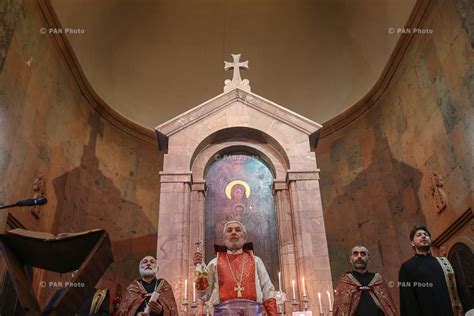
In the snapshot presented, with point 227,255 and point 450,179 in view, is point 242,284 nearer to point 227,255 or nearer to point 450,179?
point 227,255

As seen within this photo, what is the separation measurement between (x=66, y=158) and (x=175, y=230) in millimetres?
6315

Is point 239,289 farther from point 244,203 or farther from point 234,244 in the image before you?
point 244,203

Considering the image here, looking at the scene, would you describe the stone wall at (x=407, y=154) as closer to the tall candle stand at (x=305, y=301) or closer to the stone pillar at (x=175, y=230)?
the tall candle stand at (x=305, y=301)

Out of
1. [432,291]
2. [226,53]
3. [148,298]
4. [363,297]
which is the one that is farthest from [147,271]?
[226,53]

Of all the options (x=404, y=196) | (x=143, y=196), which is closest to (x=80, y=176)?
(x=143, y=196)

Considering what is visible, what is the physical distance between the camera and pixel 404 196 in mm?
13875

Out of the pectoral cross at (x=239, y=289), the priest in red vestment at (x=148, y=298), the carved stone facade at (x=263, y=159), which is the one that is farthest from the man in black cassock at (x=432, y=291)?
the priest in red vestment at (x=148, y=298)

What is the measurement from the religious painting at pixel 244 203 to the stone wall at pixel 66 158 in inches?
185

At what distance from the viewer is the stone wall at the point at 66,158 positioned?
36.1 feet

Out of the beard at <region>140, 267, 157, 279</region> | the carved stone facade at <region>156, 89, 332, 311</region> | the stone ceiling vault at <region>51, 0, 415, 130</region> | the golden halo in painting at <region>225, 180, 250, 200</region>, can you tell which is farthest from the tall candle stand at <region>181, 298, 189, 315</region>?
the stone ceiling vault at <region>51, 0, 415, 130</region>

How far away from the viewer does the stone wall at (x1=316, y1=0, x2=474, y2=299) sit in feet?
36.3

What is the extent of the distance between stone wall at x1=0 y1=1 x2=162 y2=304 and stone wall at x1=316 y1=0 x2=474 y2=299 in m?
6.80

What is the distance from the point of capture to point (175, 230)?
368 inches

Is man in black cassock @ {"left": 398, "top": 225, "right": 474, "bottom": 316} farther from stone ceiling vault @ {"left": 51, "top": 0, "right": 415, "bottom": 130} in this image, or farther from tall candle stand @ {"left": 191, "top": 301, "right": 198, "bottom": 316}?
stone ceiling vault @ {"left": 51, "top": 0, "right": 415, "bottom": 130}
